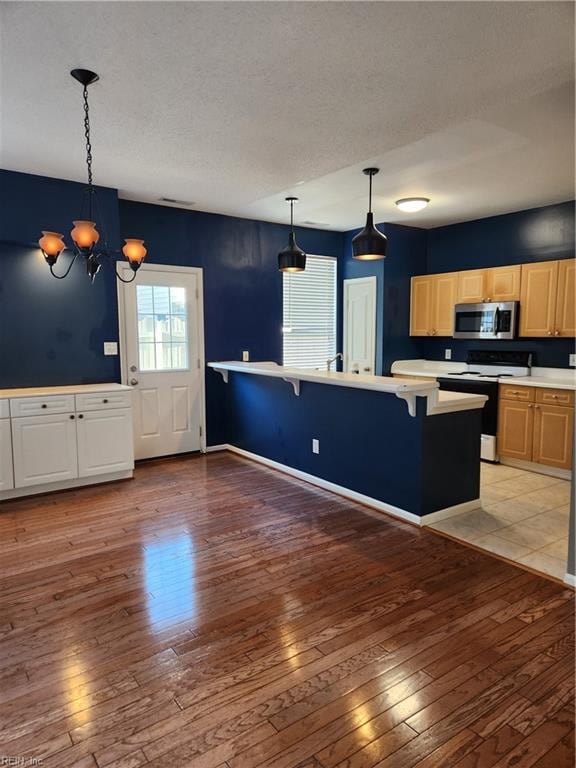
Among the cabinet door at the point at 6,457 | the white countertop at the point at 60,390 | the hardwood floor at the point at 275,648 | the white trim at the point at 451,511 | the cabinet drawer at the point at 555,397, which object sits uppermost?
the white countertop at the point at 60,390

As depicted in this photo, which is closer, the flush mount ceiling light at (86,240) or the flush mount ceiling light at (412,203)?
the flush mount ceiling light at (86,240)

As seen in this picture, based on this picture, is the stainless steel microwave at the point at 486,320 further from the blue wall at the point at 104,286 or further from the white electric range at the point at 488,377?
the blue wall at the point at 104,286

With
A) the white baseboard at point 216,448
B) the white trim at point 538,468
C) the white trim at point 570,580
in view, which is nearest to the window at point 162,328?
the white baseboard at point 216,448

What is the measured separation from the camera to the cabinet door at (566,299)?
15.5ft

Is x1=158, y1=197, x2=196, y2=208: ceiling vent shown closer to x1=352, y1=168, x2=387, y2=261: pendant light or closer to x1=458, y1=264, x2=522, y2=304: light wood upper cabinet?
x1=352, y1=168, x2=387, y2=261: pendant light

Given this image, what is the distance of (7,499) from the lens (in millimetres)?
4066

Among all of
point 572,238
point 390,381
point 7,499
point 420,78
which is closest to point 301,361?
point 390,381

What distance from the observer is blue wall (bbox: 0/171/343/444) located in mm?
4180

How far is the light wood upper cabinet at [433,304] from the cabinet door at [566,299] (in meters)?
1.24

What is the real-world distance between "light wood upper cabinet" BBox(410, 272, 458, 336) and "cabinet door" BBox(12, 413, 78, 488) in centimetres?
426

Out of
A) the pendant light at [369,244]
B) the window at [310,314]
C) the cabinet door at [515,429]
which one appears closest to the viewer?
the pendant light at [369,244]

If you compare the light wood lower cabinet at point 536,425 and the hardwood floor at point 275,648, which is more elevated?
the light wood lower cabinet at point 536,425

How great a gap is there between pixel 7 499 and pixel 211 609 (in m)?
2.48

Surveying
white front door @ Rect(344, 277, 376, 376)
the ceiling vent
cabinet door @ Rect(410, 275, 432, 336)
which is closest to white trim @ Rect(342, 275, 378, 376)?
white front door @ Rect(344, 277, 376, 376)
